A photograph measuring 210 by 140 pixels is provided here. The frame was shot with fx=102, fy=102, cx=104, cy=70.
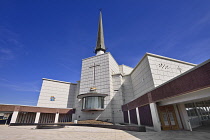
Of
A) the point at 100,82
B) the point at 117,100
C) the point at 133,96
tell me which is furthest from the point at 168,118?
the point at 100,82

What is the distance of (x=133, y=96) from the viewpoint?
31.3 meters

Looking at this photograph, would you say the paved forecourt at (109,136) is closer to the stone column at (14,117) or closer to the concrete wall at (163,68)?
the concrete wall at (163,68)

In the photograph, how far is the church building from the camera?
9.16 m

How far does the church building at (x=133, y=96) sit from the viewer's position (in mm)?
9164

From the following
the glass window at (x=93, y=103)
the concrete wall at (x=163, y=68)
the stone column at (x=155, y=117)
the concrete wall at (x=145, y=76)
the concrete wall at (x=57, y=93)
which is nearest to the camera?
the stone column at (x=155, y=117)

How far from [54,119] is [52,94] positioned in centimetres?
919

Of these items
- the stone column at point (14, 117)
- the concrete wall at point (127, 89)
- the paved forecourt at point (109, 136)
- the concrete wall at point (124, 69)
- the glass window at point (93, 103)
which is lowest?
the paved forecourt at point (109, 136)

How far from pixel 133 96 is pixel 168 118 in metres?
18.4

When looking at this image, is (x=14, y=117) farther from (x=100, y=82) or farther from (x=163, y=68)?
(x=163, y=68)

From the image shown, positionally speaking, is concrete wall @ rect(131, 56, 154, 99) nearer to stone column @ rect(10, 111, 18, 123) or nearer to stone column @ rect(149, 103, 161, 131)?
stone column @ rect(149, 103, 161, 131)

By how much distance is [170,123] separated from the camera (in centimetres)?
1284

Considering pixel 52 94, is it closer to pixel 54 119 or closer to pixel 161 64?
pixel 54 119

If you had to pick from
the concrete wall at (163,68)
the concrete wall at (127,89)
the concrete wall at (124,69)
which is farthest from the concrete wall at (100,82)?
the concrete wall at (163,68)

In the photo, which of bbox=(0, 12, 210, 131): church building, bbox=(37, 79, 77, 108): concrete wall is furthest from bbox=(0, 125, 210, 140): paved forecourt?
bbox=(37, 79, 77, 108): concrete wall
